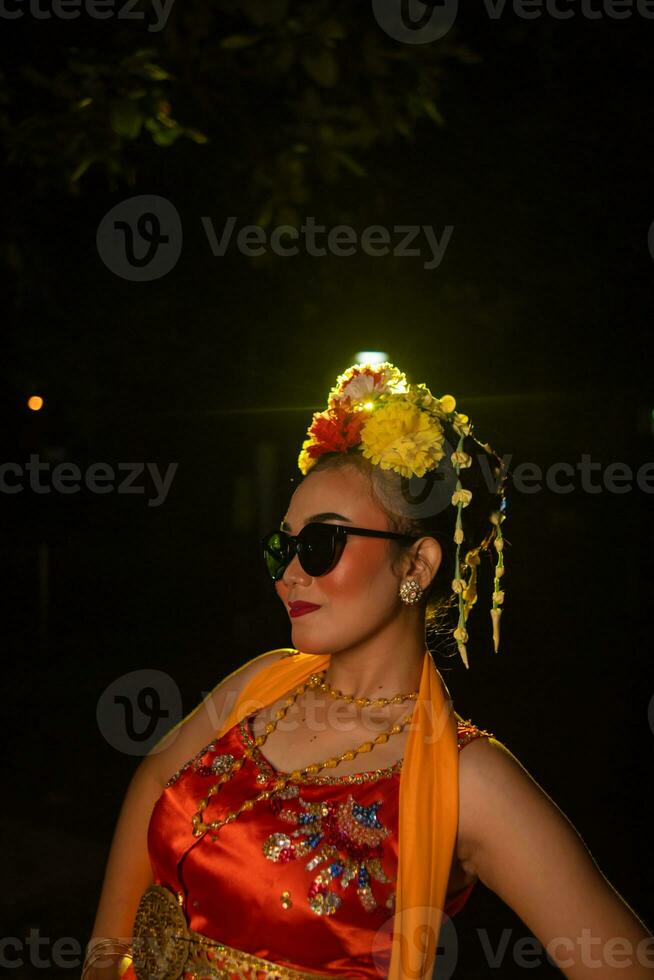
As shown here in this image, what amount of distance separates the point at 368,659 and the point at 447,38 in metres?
3.04

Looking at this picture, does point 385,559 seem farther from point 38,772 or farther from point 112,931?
point 38,772

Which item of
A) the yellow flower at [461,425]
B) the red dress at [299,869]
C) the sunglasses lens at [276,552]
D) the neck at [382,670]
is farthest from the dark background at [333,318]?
the red dress at [299,869]

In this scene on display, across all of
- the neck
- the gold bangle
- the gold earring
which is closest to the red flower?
the gold earring

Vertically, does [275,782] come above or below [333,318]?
below

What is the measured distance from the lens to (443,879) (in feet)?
6.58

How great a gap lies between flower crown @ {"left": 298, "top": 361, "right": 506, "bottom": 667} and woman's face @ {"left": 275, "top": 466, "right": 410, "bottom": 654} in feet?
0.37

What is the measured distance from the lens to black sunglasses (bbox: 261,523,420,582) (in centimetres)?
222

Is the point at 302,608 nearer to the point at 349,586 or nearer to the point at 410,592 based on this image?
the point at 349,586

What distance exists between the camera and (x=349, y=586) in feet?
7.38

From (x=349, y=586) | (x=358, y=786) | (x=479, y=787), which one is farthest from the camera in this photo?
(x=349, y=586)

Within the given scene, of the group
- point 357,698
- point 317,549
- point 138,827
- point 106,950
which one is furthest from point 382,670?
point 106,950

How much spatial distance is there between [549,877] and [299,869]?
46 cm

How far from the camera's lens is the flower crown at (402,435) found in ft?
7.47

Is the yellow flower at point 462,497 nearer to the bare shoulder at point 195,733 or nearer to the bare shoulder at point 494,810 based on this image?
the bare shoulder at point 494,810
